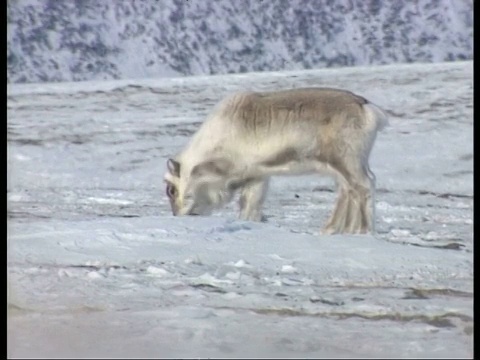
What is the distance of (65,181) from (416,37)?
3.68 feet

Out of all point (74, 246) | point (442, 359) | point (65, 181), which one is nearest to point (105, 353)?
point (74, 246)

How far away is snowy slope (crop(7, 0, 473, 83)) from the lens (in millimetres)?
2814

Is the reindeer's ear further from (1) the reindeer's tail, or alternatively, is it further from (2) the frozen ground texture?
(1) the reindeer's tail

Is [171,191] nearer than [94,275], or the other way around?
[94,275]

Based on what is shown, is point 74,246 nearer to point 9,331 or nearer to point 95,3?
point 9,331

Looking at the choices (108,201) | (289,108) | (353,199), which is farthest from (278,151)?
(108,201)

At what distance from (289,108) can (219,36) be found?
0.33 m

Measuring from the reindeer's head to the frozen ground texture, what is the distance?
4 cm

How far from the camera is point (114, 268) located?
2.66m

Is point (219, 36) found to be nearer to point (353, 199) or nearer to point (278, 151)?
point (278, 151)

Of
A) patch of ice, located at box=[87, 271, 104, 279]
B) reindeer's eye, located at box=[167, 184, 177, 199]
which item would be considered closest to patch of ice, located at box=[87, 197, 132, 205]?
reindeer's eye, located at box=[167, 184, 177, 199]

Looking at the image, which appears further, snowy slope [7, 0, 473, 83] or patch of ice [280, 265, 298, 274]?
snowy slope [7, 0, 473, 83]

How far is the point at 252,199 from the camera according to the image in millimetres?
2770

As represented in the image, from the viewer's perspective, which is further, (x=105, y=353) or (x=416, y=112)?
(x=416, y=112)
